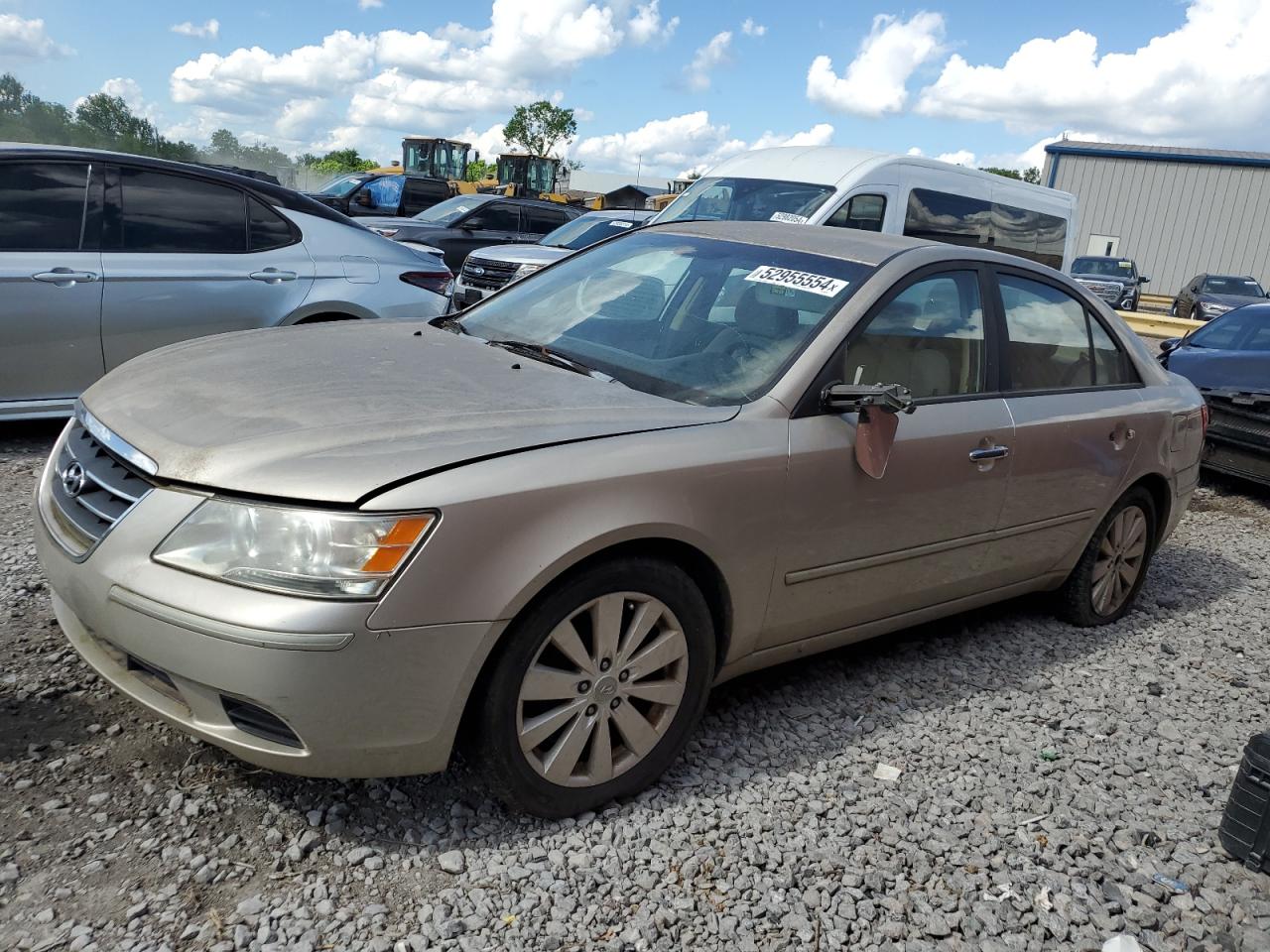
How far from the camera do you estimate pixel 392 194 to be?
22.0m

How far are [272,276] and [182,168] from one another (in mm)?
782

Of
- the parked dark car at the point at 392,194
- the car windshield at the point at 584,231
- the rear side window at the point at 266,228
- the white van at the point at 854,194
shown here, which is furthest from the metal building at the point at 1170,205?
the rear side window at the point at 266,228

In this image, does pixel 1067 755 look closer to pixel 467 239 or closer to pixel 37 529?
pixel 37 529

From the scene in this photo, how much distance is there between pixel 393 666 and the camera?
91.4 inches

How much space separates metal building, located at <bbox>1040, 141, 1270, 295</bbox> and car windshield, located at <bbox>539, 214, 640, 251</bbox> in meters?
30.0

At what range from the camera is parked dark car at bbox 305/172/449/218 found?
854 inches

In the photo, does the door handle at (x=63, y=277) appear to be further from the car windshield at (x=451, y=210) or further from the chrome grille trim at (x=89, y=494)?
the car windshield at (x=451, y=210)

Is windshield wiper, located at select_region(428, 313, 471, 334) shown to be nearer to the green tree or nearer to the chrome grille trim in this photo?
the chrome grille trim

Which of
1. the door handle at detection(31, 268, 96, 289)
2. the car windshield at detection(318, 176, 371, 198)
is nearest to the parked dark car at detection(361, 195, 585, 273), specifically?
the car windshield at detection(318, 176, 371, 198)

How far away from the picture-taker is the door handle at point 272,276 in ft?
19.6

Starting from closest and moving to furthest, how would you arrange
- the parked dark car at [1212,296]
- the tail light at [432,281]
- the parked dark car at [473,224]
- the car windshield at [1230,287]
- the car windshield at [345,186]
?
1. the tail light at [432,281]
2. the parked dark car at [473,224]
3. the parked dark car at [1212,296]
4. the car windshield at [345,186]
5. the car windshield at [1230,287]

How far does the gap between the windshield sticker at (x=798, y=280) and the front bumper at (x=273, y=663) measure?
5.52 ft

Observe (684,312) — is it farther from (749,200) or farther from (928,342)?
(749,200)

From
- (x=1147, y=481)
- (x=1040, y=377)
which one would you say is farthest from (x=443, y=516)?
(x=1147, y=481)
